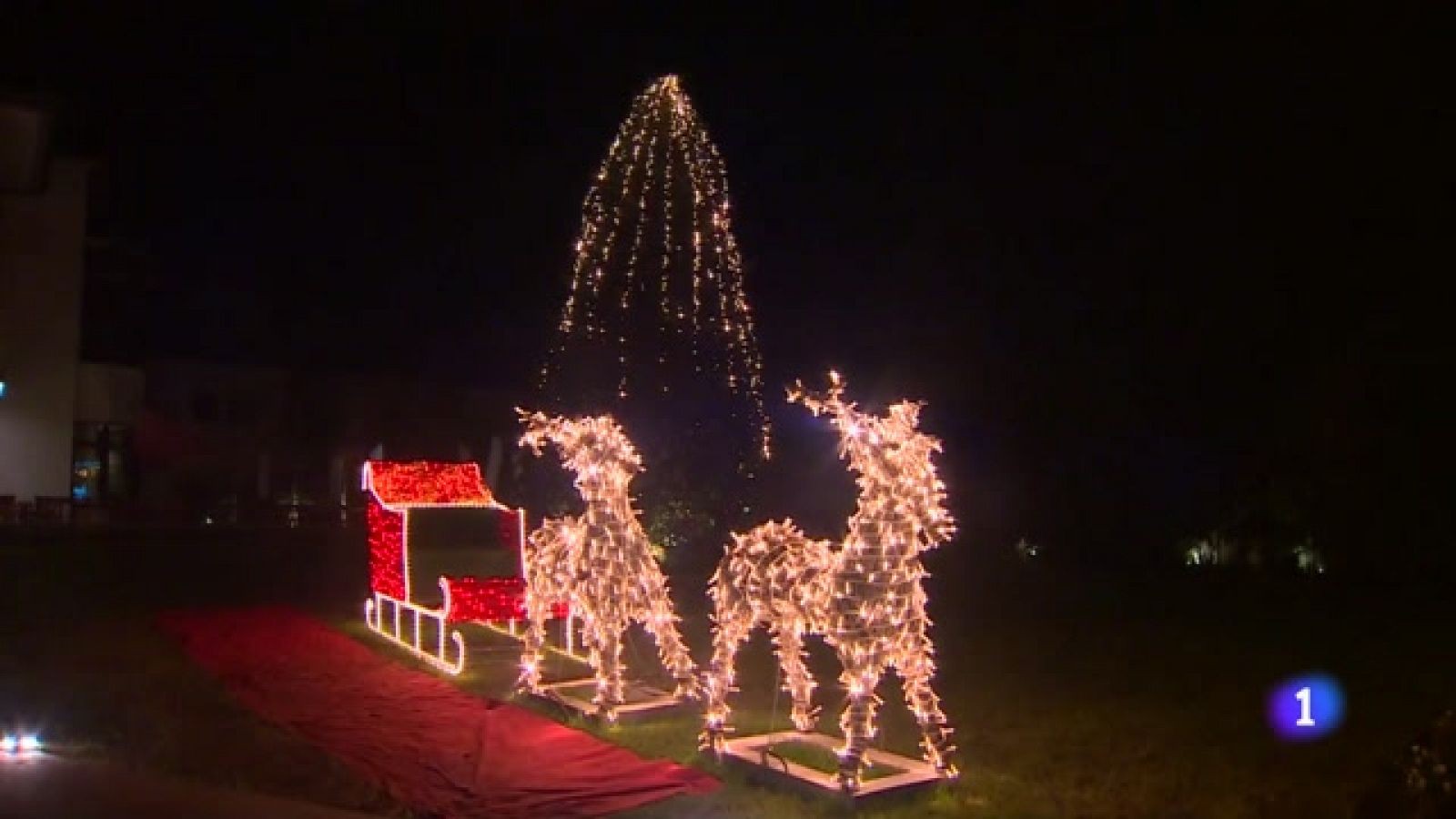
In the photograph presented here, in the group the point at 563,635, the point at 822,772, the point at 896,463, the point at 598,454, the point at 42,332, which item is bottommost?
the point at 822,772

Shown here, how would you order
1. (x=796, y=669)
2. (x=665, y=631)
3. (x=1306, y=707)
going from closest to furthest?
(x=796, y=669) < (x=665, y=631) < (x=1306, y=707)

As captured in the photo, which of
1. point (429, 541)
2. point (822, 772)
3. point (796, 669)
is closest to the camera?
point (822, 772)

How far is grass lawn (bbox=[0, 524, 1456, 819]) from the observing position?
23.7 ft

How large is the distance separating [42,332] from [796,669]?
24027 mm

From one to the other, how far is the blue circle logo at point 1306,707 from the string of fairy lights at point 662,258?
6.90 meters

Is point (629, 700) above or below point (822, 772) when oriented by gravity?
above

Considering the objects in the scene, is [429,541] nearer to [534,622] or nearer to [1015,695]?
[534,622]

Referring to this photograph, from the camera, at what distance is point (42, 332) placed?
2742 centimetres

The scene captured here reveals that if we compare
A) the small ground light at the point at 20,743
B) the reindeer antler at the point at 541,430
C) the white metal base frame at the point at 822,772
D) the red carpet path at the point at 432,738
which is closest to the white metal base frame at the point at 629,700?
the red carpet path at the point at 432,738

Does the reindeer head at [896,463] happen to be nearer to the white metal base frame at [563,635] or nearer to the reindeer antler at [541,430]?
the reindeer antler at [541,430]

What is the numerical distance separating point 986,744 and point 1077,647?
4688mm

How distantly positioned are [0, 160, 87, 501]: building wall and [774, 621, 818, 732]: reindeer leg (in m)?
23.6

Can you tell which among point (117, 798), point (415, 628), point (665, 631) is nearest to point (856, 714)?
point (665, 631)

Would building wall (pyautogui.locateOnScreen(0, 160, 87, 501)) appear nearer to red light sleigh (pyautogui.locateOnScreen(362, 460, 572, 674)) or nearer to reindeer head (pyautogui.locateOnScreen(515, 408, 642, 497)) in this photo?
red light sleigh (pyautogui.locateOnScreen(362, 460, 572, 674))
